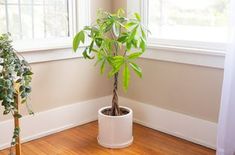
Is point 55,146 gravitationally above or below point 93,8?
below

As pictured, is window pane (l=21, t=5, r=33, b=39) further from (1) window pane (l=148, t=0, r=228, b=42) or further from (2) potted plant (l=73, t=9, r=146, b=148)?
(1) window pane (l=148, t=0, r=228, b=42)

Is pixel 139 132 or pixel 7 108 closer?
pixel 7 108

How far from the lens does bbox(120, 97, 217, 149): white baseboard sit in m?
2.42

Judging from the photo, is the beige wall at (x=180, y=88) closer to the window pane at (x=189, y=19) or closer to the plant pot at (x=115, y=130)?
the window pane at (x=189, y=19)

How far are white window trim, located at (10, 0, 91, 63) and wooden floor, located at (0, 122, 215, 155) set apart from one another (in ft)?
2.31

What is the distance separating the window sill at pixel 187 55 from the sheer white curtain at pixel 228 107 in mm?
232

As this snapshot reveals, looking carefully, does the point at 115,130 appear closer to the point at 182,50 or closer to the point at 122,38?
the point at 122,38

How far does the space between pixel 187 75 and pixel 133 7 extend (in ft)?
2.79

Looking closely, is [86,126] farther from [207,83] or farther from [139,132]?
[207,83]

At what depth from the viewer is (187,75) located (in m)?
2.49

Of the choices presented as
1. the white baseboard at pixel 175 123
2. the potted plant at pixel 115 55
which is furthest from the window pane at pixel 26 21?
the white baseboard at pixel 175 123

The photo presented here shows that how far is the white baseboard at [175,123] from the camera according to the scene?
2416 mm

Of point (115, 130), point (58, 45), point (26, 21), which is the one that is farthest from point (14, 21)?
point (115, 130)

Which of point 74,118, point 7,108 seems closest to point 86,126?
point 74,118
